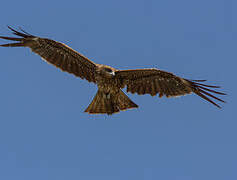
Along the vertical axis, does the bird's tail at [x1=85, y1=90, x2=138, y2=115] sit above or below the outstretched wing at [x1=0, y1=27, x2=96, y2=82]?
below

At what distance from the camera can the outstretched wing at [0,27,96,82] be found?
497 inches

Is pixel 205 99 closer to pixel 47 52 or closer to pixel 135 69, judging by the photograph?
pixel 135 69

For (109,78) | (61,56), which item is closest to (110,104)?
(109,78)

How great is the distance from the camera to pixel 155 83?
13383 millimetres

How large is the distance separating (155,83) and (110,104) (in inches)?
63.9

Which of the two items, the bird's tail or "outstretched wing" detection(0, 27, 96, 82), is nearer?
"outstretched wing" detection(0, 27, 96, 82)

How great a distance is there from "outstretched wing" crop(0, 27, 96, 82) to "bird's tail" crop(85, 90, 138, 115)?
28.5 inches

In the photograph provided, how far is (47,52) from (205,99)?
5.09 metres

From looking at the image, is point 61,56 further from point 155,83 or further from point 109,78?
point 155,83

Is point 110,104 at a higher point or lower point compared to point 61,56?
lower

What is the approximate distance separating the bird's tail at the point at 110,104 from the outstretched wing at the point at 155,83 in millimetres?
382

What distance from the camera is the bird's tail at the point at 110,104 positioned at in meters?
13.4

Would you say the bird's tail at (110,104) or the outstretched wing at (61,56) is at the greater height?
the outstretched wing at (61,56)

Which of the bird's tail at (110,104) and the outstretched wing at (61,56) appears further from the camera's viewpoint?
the bird's tail at (110,104)
